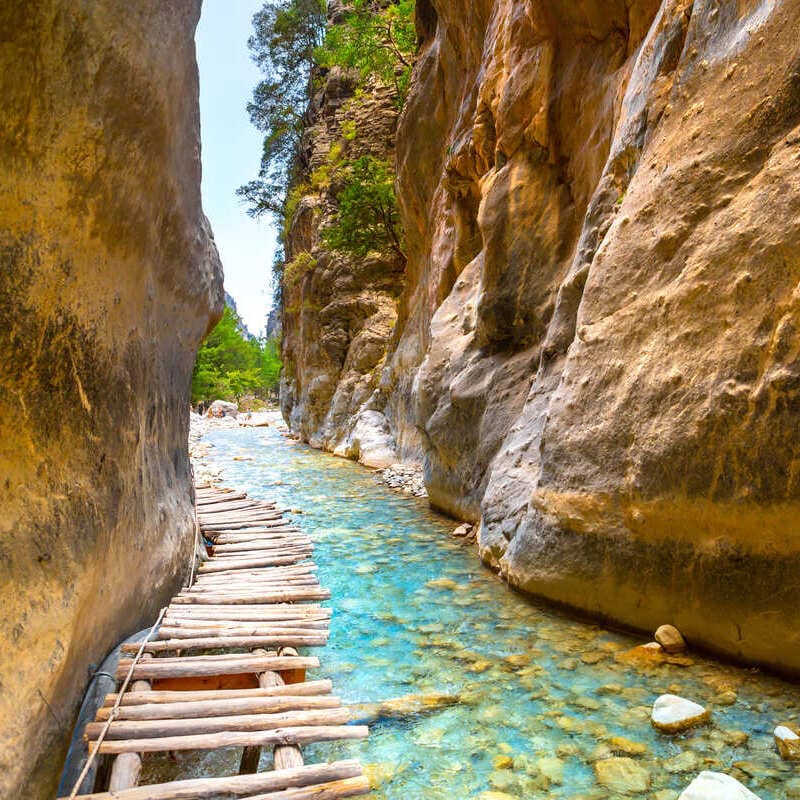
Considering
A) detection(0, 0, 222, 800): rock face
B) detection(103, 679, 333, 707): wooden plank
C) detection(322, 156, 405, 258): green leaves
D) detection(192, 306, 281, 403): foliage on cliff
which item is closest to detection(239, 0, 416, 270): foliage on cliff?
detection(322, 156, 405, 258): green leaves

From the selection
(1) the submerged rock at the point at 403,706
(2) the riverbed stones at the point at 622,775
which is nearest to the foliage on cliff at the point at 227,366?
(1) the submerged rock at the point at 403,706

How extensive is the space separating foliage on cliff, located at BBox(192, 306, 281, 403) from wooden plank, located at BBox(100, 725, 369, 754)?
1186 inches

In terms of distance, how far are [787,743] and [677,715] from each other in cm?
43

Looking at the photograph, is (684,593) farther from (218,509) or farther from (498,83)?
(498,83)

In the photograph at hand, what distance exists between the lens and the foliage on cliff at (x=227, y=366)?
34.5 m

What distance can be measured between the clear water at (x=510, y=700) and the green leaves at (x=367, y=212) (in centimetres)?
1317

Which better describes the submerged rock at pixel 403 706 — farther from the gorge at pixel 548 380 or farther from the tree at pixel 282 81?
the tree at pixel 282 81

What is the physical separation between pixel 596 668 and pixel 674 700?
59cm

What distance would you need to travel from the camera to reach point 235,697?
2.60 meters

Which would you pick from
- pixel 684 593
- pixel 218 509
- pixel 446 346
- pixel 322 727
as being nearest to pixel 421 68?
pixel 446 346

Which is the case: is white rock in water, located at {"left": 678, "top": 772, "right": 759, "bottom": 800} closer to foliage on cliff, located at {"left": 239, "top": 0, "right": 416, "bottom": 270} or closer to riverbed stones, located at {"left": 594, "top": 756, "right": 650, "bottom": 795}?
riverbed stones, located at {"left": 594, "top": 756, "right": 650, "bottom": 795}

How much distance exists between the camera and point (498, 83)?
8.36m

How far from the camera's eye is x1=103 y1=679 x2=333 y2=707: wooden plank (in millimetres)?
2486

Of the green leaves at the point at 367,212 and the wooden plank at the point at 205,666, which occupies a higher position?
the green leaves at the point at 367,212
